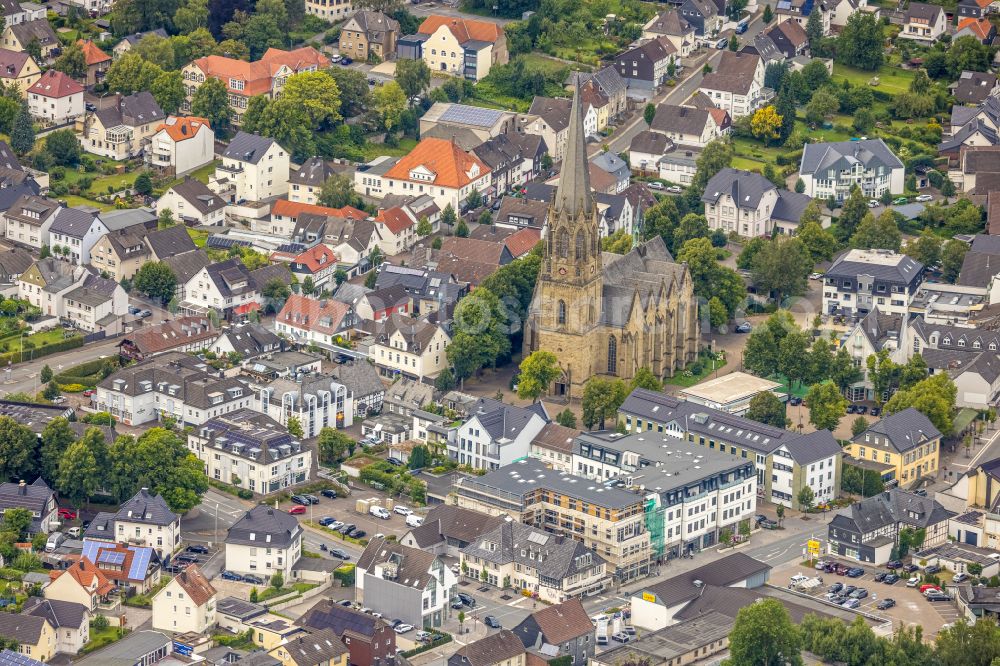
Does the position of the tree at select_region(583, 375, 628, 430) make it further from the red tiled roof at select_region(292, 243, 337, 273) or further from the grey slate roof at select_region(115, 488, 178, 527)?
the grey slate roof at select_region(115, 488, 178, 527)

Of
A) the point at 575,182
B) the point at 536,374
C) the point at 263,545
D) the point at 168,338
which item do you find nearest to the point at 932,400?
the point at 536,374

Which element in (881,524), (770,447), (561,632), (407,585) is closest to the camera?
(561,632)

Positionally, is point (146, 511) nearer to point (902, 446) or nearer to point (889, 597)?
point (889, 597)

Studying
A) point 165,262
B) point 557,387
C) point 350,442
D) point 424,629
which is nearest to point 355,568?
point 424,629

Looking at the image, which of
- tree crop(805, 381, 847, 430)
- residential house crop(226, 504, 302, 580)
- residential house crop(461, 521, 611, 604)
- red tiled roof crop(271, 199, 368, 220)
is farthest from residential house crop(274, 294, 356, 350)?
residential house crop(461, 521, 611, 604)

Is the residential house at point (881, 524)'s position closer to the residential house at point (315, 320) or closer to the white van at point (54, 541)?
the residential house at point (315, 320)

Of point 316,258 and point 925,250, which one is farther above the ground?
point 925,250
